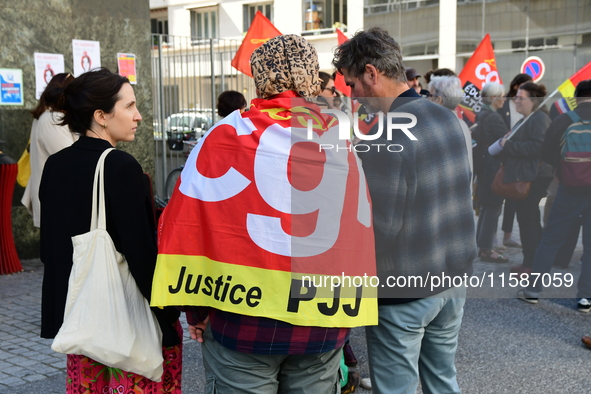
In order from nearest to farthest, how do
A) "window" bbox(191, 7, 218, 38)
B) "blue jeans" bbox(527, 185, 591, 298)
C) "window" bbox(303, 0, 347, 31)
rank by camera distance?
"blue jeans" bbox(527, 185, 591, 298), "window" bbox(303, 0, 347, 31), "window" bbox(191, 7, 218, 38)

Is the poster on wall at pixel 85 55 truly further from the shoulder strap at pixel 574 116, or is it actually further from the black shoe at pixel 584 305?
the black shoe at pixel 584 305

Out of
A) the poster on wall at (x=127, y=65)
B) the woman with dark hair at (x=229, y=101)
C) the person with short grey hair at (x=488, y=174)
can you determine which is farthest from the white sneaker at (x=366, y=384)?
the poster on wall at (x=127, y=65)

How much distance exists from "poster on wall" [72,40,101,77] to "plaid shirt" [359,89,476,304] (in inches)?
245

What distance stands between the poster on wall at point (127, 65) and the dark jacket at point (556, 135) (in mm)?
5270

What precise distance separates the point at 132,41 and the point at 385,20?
769 inches

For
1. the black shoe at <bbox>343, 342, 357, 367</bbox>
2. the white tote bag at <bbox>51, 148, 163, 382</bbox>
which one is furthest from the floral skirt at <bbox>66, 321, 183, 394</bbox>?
the black shoe at <bbox>343, 342, 357, 367</bbox>

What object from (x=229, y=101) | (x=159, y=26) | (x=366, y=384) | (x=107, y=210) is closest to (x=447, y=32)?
(x=159, y=26)

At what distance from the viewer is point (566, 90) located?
6.61 metres

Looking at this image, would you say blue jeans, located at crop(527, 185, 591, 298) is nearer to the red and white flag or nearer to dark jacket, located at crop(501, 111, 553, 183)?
dark jacket, located at crop(501, 111, 553, 183)

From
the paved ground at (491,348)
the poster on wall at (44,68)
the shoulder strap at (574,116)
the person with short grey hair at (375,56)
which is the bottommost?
the paved ground at (491,348)

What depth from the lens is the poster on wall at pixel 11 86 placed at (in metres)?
7.39

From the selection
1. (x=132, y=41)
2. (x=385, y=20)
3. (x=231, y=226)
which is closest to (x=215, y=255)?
(x=231, y=226)

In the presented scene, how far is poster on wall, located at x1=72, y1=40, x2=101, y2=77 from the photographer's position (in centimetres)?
798

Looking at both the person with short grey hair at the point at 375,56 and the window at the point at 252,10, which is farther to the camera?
the window at the point at 252,10
